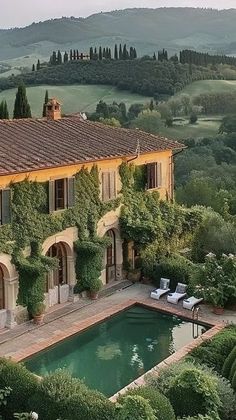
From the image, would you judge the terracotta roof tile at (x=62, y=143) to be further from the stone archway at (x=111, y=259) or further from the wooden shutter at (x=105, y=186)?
the stone archway at (x=111, y=259)

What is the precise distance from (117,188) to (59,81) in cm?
7210

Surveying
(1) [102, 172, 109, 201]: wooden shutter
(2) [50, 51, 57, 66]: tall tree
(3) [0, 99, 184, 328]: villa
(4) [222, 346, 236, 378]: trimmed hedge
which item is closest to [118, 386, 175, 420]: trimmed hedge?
(4) [222, 346, 236, 378]: trimmed hedge

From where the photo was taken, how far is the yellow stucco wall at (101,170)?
19.7 metres

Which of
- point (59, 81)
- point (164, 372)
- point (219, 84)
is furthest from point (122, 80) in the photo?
point (164, 372)

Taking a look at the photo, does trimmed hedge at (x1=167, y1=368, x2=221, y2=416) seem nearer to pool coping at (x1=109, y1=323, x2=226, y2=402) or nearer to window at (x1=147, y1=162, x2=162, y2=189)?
pool coping at (x1=109, y1=323, x2=226, y2=402)

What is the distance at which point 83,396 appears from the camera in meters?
12.6

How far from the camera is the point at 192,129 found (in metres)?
77.1

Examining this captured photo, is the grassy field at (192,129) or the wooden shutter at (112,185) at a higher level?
the wooden shutter at (112,185)

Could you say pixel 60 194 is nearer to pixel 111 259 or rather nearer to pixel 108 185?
pixel 108 185

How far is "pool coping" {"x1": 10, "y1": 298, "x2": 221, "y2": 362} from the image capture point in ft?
59.2

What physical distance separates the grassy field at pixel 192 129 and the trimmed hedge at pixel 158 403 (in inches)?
2382

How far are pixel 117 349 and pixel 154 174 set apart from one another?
965 cm

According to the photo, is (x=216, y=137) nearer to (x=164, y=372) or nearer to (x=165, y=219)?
(x=165, y=219)

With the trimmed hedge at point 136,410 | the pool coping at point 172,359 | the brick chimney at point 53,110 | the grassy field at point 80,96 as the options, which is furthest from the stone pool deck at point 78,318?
the grassy field at point 80,96
